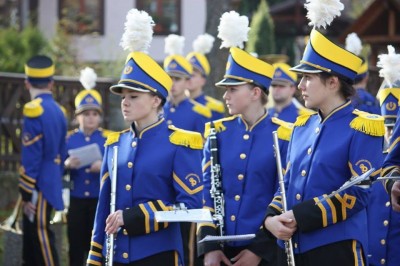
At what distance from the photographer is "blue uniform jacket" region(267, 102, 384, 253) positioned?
5.68 meters

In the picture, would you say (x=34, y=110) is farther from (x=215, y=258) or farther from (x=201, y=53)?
(x=201, y=53)

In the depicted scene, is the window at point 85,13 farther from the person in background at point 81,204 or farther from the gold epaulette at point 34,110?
the gold epaulette at point 34,110

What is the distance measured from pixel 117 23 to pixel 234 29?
24.8m

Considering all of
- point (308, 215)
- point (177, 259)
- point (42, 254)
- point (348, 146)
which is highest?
point (348, 146)

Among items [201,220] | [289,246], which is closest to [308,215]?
[289,246]

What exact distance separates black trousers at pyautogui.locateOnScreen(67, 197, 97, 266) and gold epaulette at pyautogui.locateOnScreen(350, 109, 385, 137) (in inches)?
199

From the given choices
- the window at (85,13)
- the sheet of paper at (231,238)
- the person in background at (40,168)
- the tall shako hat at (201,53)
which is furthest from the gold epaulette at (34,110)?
the window at (85,13)

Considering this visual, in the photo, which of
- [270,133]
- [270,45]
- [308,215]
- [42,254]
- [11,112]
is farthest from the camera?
[270,45]

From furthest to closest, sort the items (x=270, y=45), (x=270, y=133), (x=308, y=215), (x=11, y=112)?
1. (x=270, y=45)
2. (x=11, y=112)
3. (x=270, y=133)
4. (x=308, y=215)

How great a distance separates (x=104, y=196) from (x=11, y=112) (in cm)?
875

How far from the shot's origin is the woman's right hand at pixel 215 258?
6520 mm

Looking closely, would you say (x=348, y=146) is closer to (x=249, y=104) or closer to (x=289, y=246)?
(x=289, y=246)

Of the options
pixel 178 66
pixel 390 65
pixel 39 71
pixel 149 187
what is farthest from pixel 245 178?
pixel 178 66

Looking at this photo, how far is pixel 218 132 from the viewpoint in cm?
684
